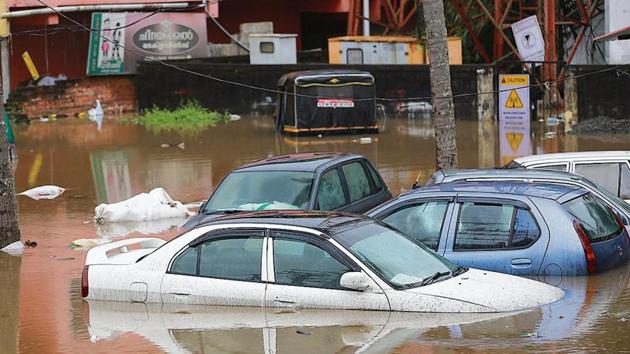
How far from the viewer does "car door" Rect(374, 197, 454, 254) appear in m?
11.4

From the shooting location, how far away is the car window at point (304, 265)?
9.59m

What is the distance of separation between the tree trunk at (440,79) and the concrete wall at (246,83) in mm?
14316

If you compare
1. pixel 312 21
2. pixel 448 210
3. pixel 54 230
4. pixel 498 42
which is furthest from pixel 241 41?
pixel 448 210

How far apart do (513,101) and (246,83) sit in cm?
967

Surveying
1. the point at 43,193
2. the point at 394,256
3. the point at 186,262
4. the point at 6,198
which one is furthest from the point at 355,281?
the point at 43,193

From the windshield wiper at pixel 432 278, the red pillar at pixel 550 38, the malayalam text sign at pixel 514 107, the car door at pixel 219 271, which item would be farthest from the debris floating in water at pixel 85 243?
the red pillar at pixel 550 38

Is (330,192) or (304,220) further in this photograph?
(330,192)

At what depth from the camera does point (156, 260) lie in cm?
1038

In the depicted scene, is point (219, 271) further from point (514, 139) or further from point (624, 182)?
point (514, 139)

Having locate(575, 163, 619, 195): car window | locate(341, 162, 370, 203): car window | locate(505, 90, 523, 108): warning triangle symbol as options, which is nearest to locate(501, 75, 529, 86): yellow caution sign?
locate(505, 90, 523, 108): warning triangle symbol

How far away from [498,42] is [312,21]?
16391 mm

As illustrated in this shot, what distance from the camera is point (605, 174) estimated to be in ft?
47.5

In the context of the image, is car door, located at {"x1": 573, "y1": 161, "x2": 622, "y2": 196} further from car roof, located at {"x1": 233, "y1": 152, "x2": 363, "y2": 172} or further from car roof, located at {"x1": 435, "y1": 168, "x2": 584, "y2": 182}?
car roof, located at {"x1": 233, "y1": 152, "x2": 363, "y2": 172}

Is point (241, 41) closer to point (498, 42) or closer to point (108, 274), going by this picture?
point (498, 42)
